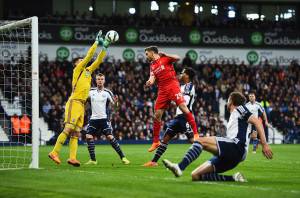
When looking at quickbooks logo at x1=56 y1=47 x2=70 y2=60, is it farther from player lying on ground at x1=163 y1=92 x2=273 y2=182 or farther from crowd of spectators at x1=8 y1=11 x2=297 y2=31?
player lying on ground at x1=163 y1=92 x2=273 y2=182

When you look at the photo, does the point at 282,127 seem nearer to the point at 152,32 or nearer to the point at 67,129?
the point at 152,32

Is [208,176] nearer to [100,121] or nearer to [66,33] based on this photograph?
[100,121]

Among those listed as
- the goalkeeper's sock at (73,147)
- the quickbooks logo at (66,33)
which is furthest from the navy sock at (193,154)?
the quickbooks logo at (66,33)

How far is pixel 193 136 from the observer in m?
16.9

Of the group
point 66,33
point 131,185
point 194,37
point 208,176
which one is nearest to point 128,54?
point 66,33

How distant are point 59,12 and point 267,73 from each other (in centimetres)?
1454

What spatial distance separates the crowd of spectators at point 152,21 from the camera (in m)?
45.0

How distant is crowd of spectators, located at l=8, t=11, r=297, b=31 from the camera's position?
148 ft

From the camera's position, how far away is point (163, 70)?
17109mm

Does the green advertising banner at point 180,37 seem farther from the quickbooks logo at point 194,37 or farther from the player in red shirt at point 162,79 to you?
the player in red shirt at point 162,79

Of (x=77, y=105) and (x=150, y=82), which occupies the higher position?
(x=150, y=82)

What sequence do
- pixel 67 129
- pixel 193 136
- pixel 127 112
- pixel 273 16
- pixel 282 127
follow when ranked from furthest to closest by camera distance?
pixel 273 16, pixel 282 127, pixel 127 112, pixel 193 136, pixel 67 129

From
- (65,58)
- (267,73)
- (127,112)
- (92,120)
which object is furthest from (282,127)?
(92,120)

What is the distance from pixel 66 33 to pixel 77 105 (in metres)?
28.7
